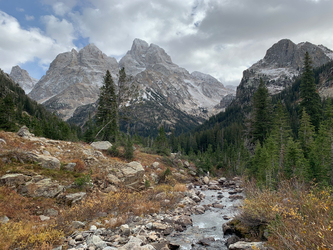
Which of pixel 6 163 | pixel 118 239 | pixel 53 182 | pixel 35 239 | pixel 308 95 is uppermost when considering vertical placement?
pixel 308 95

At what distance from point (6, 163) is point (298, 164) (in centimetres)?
2483

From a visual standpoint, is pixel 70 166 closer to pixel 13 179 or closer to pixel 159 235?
→ pixel 13 179

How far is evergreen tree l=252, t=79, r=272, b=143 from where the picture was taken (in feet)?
129

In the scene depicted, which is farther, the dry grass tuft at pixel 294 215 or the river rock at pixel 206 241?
the river rock at pixel 206 241

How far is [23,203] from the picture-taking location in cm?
904

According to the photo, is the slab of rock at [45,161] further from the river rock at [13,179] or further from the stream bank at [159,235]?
the stream bank at [159,235]

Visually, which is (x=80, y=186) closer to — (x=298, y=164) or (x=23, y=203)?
(x=23, y=203)

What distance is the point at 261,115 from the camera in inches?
1560

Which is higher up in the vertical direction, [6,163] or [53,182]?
[6,163]

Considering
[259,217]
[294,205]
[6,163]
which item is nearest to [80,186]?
[6,163]

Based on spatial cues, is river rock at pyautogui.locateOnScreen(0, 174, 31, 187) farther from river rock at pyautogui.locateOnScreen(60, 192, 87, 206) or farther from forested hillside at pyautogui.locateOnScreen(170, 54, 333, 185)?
forested hillside at pyautogui.locateOnScreen(170, 54, 333, 185)

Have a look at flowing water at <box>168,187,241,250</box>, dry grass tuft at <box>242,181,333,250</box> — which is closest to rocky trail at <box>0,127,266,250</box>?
flowing water at <box>168,187,241,250</box>

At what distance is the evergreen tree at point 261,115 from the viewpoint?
3919 cm

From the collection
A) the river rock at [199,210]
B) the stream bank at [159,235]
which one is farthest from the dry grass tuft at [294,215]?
the river rock at [199,210]
